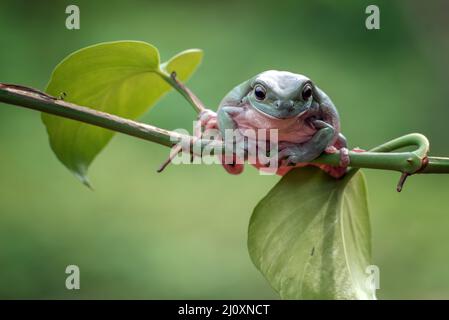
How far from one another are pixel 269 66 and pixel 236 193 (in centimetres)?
60

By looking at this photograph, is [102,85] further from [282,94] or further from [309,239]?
[309,239]

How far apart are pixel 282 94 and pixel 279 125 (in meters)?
0.05

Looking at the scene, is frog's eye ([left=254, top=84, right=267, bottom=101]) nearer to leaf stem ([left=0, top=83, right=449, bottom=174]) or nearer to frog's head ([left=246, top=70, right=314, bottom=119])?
frog's head ([left=246, top=70, right=314, bottom=119])

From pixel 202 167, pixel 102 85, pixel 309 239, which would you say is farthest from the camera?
pixel 202 167

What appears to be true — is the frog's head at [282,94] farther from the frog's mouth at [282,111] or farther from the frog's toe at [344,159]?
the frog's toe at [344,159]

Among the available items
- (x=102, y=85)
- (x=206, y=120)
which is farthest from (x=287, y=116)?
(x=102, y=85)

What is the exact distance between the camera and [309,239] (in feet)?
3.32

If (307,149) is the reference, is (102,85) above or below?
above

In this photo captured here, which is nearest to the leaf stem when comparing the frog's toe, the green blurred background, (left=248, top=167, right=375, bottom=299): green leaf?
the frog's toe

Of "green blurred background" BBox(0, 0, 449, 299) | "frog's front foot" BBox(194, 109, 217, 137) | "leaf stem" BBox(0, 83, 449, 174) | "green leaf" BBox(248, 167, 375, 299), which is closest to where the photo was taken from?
"leaf stem" BBox(0, 83, 449, 174)

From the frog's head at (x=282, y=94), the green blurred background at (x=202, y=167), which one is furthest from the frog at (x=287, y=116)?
the green blurred background at (x=202, y=167)

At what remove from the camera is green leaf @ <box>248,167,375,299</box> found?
3.24 ft

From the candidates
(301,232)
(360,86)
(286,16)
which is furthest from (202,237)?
(301,232)

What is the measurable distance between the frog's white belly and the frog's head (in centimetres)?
1
